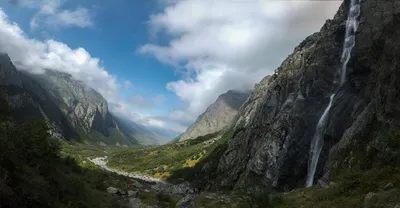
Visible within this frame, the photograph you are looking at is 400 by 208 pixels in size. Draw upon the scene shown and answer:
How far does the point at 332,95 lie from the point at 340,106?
862cm

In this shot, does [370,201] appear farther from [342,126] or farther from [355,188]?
[342,126]

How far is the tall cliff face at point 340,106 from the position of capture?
58938 millimetres

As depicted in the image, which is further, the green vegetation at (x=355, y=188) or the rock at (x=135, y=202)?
the rock at (x=135, y=202)

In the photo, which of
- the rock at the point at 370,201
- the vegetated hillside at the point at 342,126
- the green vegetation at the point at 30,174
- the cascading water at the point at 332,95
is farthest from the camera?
the cascading water at the point at 332,95

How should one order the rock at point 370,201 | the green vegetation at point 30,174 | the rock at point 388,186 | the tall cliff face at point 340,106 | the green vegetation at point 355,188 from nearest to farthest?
the green vegetation at point 30,174 < the rock at point 370,201 < the rock at point 388,186 < the green vegetation at point 355,188 < the tall cliff face at point 340,106

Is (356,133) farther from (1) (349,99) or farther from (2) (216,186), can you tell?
(2) (216,186)

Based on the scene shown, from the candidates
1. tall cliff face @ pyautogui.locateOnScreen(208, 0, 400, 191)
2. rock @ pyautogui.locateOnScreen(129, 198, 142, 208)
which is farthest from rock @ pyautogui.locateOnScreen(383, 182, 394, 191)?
rock @ pyautogui.locateOnScreen(129, 198, 142, 208)

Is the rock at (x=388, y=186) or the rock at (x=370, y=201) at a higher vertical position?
the rock at (x=388, y=186)

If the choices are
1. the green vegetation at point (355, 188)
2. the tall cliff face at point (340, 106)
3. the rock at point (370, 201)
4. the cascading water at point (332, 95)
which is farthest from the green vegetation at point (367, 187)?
the cascading water at point (332, 95)

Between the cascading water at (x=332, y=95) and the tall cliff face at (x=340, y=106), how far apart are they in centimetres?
181

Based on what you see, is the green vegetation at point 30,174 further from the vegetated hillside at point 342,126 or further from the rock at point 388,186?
the rock at point 388,186

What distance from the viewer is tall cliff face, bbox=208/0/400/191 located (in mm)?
58938

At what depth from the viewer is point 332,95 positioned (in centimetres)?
8319

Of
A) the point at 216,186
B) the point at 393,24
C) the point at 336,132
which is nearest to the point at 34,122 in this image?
the point at 336,132
